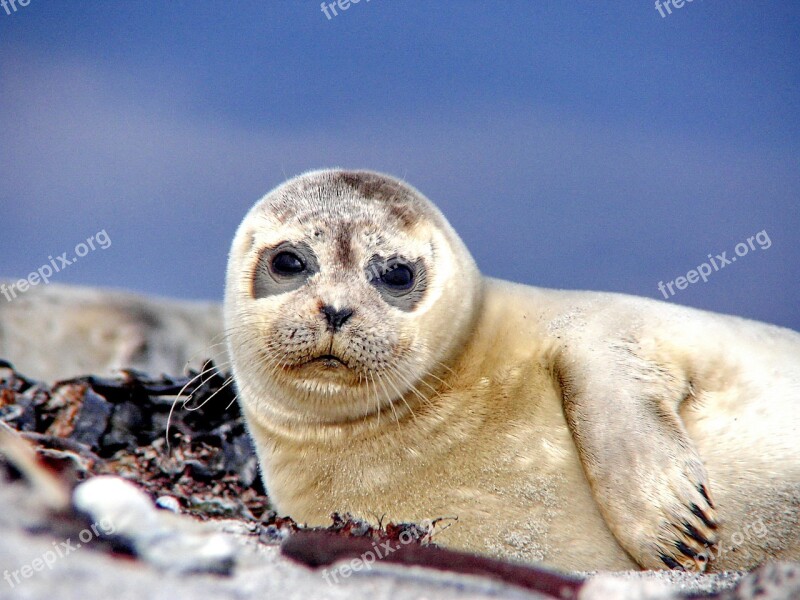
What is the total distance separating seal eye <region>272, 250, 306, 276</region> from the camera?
314cm

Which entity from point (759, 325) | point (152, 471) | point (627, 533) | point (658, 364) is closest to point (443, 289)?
point (658, 364)

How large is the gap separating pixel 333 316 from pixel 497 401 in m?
0.73

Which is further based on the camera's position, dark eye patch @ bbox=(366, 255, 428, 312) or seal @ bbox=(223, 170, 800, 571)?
dark eye patch @ bbox=(366, 255, 428, 312)

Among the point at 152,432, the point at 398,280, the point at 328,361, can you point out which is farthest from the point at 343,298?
the point at 152,432

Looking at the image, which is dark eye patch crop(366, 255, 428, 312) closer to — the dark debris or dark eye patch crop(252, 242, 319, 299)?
dark eye patch crop(252, 242, 319, 299)

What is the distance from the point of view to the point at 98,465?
4117 mm

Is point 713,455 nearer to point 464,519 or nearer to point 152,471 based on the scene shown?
point 464,519

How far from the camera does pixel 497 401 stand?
125 inches

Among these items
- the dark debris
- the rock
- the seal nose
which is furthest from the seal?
the rock

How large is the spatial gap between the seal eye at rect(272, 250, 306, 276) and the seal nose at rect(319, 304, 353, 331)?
304 millimetres

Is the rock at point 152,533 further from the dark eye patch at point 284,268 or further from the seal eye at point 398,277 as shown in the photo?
the seal eye at point 398,277

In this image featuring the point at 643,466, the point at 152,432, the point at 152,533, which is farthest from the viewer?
the point at 152,432

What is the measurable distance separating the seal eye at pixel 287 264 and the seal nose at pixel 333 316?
1.00ft

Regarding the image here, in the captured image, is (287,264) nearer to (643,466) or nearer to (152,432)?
(643,466)
